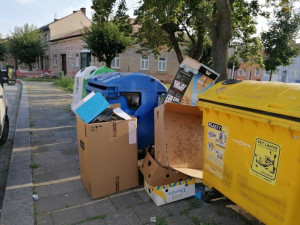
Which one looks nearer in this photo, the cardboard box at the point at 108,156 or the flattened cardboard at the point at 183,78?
the cardboard box at the point at 108,156

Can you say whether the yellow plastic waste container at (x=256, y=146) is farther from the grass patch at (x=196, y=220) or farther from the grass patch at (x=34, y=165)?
the grass patch at (x=34, y=165)

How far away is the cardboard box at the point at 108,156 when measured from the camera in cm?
271

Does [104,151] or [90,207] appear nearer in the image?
[90,207]

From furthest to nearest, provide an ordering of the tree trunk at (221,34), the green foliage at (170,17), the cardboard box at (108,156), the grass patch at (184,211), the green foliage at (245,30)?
the green foliage at (245,30) < the green foliage at (170,17) < the tree trunk at (221,34) < the cardboard box at (108,156) < the grass patch at (184,211)

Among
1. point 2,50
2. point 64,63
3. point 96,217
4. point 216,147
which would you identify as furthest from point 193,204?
point 2,50

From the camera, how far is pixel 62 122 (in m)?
6.54

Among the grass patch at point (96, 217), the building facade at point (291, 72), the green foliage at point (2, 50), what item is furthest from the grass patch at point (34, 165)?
the building facade at point (291, 72)

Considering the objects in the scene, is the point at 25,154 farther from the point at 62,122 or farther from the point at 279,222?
the point at 279,222

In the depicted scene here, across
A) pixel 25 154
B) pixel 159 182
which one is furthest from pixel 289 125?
pixel 25 154

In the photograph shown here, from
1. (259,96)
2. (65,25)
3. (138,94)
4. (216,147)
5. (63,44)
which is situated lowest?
(216,147)

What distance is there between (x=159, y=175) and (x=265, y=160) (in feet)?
4.02

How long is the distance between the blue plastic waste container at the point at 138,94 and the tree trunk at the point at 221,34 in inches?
67.8

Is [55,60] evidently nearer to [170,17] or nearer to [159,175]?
[170,17]

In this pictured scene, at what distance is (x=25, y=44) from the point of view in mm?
26172
